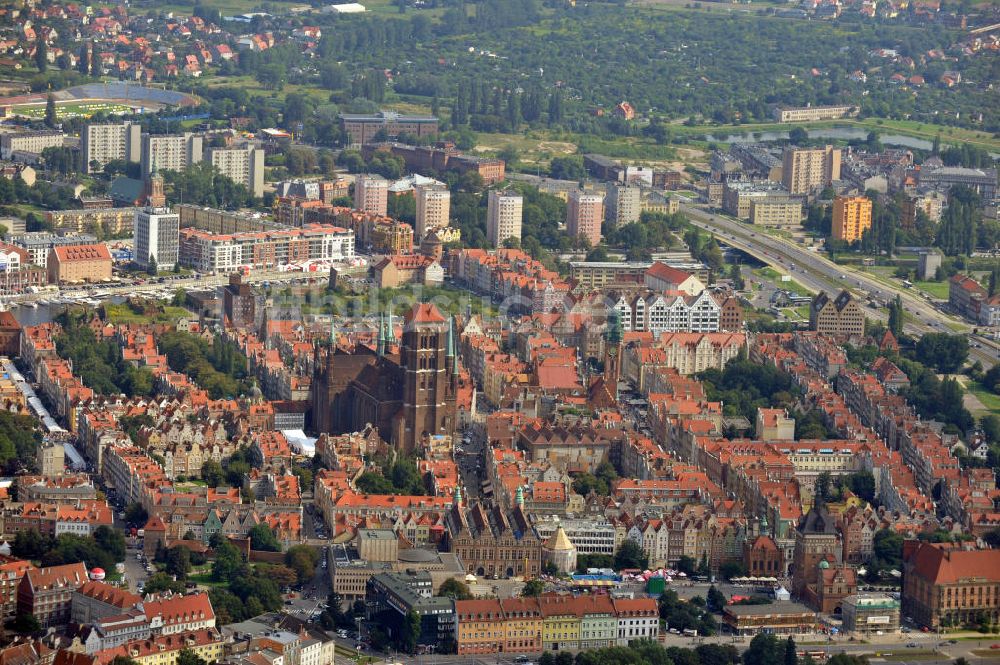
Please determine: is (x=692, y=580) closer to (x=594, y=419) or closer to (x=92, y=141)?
(x=594, y=419)

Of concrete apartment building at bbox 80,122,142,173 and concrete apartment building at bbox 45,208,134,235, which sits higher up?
concrete apartment building at bbox 80,122,142,173

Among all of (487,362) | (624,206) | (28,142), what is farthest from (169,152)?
(487,362)

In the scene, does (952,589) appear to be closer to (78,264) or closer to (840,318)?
(840,318)

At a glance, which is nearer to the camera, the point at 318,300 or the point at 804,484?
the point at 804,484

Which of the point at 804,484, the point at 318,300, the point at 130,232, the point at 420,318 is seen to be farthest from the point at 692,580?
the point at 130,232

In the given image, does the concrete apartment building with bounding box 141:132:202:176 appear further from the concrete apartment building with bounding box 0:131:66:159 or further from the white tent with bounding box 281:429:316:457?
the white tent with bounding box 281:429:316:457

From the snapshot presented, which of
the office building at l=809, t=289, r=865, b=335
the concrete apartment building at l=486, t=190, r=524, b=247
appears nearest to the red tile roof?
the concrete apartment building at l=486, t=190, r=524, b=247
